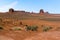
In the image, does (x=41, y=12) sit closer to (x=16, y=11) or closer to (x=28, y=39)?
(x=16, y=11)

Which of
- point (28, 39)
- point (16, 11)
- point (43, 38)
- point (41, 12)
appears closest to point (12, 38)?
point (28, 39)

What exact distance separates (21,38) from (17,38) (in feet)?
1.51

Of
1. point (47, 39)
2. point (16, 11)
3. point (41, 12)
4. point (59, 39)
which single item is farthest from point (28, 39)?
point (41, 12)

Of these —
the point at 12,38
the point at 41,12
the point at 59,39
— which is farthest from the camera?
the point at 41,12

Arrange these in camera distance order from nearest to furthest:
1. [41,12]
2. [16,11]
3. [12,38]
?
[12,38] < [16,11] < [41,12]

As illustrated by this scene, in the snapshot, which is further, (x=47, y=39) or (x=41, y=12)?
(x=41, y=12)

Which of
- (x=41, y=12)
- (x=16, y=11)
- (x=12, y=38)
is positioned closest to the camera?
(x=12, y=38)

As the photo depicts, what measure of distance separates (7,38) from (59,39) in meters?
5.48

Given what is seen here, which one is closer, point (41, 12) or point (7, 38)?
point (7, 38)

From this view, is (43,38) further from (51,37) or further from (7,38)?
(7,38)

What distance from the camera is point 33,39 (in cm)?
1895

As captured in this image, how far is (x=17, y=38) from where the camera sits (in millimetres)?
19812

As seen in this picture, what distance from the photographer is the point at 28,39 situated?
1933 centimetres

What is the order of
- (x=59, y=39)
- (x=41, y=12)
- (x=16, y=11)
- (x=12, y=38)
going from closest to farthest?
(x=59, y=39), (x=12, y=38), (x=16, y=11), (x=41, y=12)
